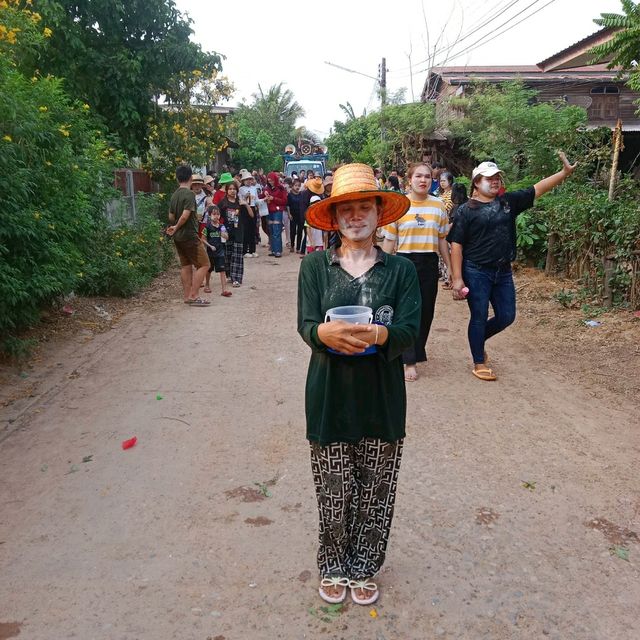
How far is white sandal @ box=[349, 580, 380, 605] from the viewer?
105 inches

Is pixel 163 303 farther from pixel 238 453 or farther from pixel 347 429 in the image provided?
pixel 347 429

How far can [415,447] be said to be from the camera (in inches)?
165

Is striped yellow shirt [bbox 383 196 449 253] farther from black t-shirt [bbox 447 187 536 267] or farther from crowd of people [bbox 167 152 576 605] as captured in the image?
crowd of people [bbox 167 152 576 605]

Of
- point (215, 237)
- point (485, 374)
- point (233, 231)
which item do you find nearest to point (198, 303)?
point (215, 237)

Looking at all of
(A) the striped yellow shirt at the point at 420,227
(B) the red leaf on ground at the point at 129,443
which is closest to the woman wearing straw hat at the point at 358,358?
(B) the red leaf on ground at the point at 129,443

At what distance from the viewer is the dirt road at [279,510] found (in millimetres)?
2619

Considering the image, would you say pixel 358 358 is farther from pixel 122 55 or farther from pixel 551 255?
pixel 122 55

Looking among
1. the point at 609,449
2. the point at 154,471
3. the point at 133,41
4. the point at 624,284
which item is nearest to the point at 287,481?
the point at 154,471

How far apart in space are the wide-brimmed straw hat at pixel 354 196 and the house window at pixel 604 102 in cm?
2359

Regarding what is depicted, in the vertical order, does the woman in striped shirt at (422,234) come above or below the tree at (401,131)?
below

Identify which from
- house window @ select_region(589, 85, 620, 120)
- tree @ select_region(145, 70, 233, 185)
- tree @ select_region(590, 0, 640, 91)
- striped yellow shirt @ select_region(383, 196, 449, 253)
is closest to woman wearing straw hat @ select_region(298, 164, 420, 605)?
striped yellow shirt @ select_region(383, 196, 449, 253)

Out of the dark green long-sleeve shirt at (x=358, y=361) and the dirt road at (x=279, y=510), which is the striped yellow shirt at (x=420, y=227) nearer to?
the dirt road at (x=279, y=510)

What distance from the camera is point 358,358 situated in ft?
7.93

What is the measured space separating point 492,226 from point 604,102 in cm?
2145
